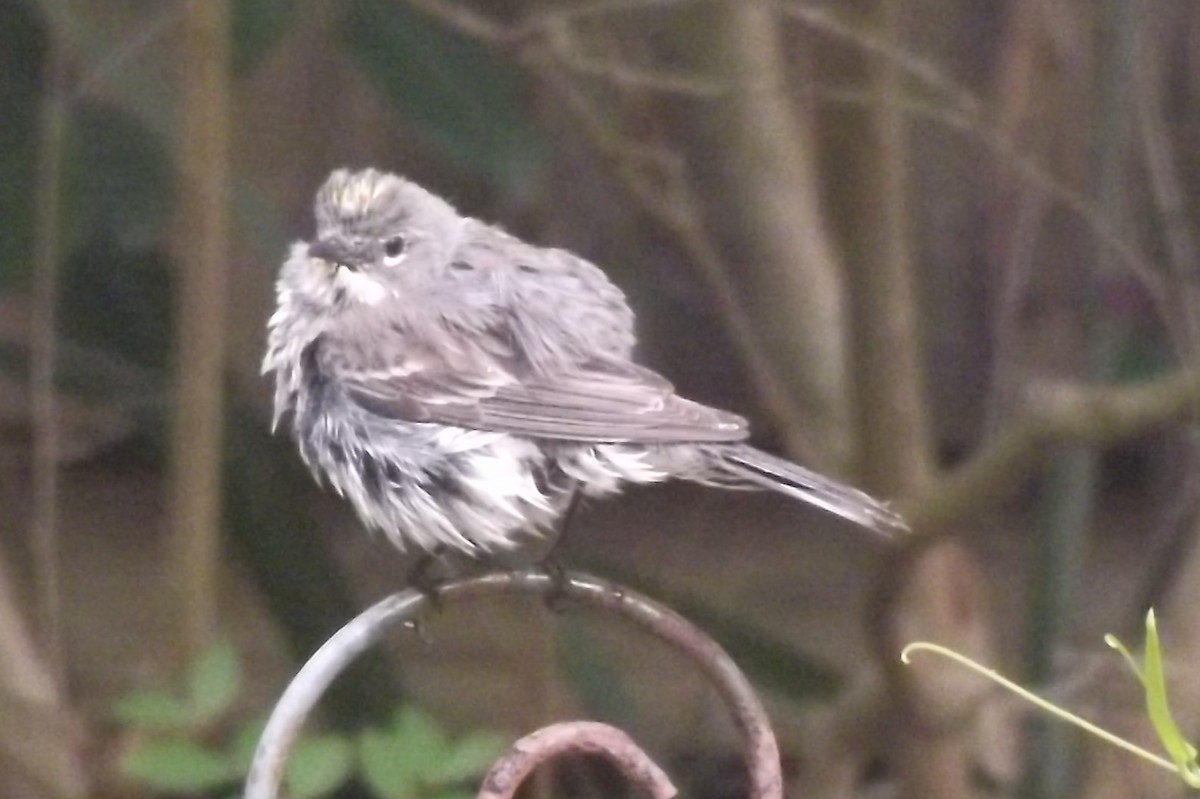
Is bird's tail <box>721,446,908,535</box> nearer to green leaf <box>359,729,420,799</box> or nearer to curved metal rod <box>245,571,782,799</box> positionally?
curved metal rod <box>245,571,782,799</box>

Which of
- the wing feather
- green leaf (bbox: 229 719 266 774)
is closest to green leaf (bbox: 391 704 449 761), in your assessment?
green leaf (bbox: 229 719 266 774)

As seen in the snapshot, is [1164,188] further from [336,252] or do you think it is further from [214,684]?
[214,684]

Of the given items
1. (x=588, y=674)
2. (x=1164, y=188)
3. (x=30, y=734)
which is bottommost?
(x=588, y=674)

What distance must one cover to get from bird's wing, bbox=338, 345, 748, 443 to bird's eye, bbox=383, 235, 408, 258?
104 mm

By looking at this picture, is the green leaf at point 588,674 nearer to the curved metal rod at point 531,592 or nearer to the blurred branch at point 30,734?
the blurred branch at point 30,734

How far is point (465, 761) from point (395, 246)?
1.44 ft

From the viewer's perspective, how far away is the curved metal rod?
0.86 meters

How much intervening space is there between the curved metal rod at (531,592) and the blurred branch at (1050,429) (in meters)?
0.63

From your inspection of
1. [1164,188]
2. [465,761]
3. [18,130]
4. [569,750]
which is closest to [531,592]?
[569,750]

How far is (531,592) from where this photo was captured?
1015 millimetres

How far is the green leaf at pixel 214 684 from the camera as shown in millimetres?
1410

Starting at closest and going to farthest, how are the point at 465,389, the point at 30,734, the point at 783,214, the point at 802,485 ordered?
the point at 802,485 < the point at 465,389 < the point at 30,734 < the point at 783,214

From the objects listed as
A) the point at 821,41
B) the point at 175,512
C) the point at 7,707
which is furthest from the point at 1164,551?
the point at 7,707

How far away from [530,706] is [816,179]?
74cm
